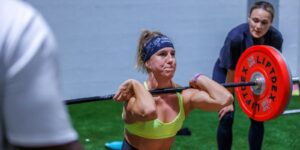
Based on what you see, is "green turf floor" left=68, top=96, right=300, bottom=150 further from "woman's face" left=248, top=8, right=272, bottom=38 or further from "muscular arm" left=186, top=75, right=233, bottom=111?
"muscular arm" left=186, top=75, right=233, bottom=111

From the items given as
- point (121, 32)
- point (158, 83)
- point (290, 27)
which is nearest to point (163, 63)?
point (158, 83)

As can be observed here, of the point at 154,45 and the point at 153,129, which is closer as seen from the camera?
the point at 153,129

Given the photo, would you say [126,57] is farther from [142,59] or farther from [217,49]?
[142,59]

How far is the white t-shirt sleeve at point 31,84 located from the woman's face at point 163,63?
7.08 feet

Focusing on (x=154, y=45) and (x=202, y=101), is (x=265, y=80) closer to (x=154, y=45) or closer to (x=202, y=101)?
(x=202, y=101)

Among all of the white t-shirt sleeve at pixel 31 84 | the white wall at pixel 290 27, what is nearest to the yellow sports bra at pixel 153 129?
the white t-shirt sleeve at pixel 31 84

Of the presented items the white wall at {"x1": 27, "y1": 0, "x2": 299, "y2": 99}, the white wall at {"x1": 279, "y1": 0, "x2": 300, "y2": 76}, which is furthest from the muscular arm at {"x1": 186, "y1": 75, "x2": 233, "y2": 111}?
the white wall at {"x1": 279, "y1": 0, "x2": 300, "y2": 76}

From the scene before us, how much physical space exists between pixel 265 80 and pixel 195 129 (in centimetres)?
184

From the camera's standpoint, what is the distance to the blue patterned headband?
2.99 metres

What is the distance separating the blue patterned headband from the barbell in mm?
568

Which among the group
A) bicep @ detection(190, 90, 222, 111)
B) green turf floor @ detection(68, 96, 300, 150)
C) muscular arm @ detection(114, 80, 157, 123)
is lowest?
green turf floor @ detection(68, 96, 300, 150)

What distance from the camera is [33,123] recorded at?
74 centimetres

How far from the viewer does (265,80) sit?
363 centimetres

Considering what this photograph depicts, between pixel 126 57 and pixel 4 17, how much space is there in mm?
6070
